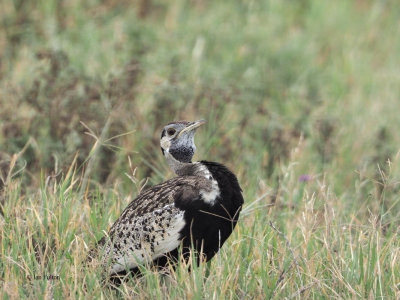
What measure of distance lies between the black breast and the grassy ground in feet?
0.48

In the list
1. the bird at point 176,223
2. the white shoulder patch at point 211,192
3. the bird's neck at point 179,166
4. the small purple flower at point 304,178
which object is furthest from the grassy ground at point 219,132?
the white shoulder patch at point 211,192

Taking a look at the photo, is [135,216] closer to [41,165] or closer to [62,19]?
[41,165]

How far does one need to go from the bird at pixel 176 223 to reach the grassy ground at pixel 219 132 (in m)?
0.13

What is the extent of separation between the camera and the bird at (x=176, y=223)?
151 inches

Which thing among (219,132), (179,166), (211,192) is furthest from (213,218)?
(219,132)

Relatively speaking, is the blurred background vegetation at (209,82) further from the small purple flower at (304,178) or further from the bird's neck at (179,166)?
the bird's neck at (179,166)

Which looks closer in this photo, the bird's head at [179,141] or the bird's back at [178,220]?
the bird's back at [178,220]

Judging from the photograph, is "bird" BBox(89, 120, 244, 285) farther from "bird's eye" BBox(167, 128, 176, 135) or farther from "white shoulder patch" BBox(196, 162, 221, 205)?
"bird's eye" BBox(167, 128, 176, 135)

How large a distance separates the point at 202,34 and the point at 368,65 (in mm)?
2043

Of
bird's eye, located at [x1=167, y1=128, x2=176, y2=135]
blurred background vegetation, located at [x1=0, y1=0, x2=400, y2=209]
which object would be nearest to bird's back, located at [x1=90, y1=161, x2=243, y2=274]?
bird's eye, located at [x1=167, y1=128, x2=176, y2=135]

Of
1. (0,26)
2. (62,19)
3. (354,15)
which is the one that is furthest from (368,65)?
(0,26)

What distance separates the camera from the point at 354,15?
10.3m

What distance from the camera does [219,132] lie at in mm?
6512

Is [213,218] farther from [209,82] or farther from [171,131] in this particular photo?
[209,82]
